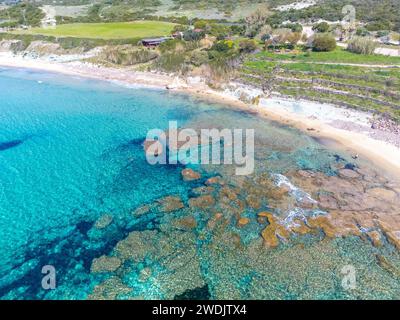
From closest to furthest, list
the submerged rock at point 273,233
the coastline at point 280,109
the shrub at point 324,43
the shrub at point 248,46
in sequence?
the submerged rock at point 273,233, the coastline at point 280,109, the shrub at point 324,43, the shrub at point 248,46

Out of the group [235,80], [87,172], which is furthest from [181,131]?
[235,80]

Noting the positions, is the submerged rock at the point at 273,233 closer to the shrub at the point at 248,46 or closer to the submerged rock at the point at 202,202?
the submerged rock at the point at 202,202

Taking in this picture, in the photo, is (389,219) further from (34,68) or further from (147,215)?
(34,68)

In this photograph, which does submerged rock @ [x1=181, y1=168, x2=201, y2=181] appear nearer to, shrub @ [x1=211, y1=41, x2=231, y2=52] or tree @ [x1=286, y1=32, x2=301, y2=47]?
shrub @ [x1=211, y1=41, x2=231, y2=52]

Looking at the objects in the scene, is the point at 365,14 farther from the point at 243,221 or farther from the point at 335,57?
the point at 243,221

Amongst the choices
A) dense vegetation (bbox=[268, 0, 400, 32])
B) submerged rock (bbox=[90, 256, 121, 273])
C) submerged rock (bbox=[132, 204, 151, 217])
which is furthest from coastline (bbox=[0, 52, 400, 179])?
dense vegetation (bbox=[268, 0, 400, 32])

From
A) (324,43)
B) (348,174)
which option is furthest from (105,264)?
(324,43)

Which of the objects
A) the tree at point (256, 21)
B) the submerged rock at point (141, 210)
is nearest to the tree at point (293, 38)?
the tree at point (256, 21)
